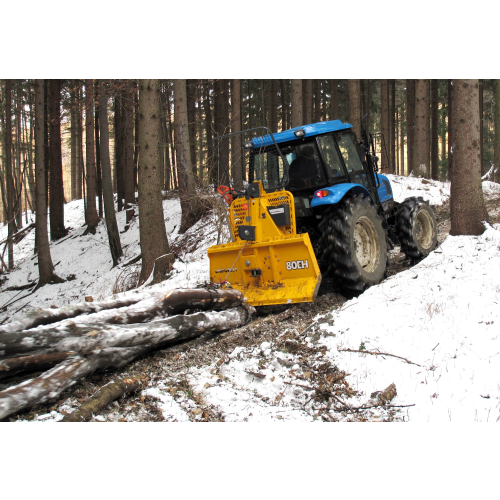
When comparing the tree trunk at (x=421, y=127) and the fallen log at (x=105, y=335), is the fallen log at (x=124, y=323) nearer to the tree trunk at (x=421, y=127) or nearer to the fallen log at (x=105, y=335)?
the fallen log at (x=105, y=335)

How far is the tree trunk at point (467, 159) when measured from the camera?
6562 mm

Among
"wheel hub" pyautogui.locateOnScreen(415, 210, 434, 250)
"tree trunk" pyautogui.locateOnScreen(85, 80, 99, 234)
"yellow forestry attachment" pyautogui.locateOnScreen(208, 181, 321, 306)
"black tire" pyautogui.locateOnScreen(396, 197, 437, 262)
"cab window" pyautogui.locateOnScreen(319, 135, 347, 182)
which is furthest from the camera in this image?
"tree trunk" pyautogui.locateOnScreen(85, 80, 99, 234)

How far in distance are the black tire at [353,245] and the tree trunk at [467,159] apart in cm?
126

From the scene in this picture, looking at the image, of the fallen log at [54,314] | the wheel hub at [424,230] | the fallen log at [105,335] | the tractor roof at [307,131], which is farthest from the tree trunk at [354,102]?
the fallen log at [54,314]

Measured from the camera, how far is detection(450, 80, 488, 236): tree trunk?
258 inches

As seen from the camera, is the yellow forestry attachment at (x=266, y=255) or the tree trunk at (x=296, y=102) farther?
the tree trunk at (x=296, y=102)

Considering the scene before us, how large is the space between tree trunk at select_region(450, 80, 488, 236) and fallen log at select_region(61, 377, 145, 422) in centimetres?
525

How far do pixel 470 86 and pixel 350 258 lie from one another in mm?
3225

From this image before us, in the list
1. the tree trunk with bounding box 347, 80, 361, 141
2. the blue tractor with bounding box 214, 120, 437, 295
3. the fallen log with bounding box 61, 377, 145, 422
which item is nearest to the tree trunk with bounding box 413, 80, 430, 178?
the tree trunk with bounding box 347, 80, 361, 141

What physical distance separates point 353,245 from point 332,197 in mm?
687

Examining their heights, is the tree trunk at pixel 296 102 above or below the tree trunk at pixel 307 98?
below

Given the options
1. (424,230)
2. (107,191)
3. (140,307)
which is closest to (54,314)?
(140,307)

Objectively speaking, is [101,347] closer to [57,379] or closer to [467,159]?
[57,379]

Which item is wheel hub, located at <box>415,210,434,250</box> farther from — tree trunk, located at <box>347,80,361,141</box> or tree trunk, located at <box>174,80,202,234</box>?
tree trunk, located at <box>174,80,202,234</box>
